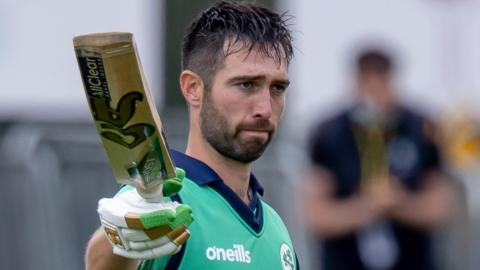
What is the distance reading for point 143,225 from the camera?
15.3ft

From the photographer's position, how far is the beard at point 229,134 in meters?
5.27

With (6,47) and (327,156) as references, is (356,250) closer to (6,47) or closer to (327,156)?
(327,156)

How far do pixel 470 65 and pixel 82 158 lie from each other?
14.5ft

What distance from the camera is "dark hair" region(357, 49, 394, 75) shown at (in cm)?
1054

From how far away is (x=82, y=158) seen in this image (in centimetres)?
1002

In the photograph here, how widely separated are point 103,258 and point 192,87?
0.74m

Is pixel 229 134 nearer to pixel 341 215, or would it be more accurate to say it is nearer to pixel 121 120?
pixel 121 120

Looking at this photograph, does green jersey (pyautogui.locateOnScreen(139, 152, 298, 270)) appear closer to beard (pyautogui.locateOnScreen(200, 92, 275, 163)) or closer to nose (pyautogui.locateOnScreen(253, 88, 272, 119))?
beard (pyautogui.locateOnScreen(200, 92, 275, 163))

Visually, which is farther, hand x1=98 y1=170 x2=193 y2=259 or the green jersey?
the green jersey

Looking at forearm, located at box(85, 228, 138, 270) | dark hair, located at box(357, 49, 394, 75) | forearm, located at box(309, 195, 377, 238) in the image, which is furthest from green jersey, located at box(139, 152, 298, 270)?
dark hair, located at box(357, 49, 394, 75)

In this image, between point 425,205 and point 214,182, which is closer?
point 214,182

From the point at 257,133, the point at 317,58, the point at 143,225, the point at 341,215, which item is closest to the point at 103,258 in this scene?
the point at 143,225

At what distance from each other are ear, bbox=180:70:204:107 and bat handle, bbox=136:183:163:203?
68 cm

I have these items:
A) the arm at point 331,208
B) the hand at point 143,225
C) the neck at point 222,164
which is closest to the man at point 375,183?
the arm at point 331,208
